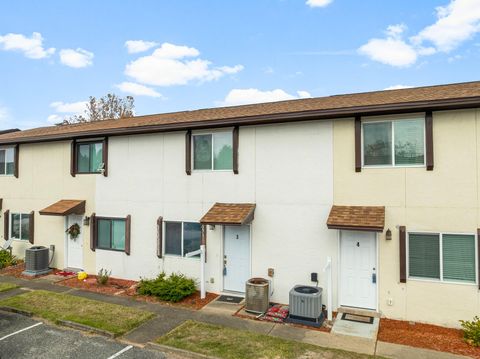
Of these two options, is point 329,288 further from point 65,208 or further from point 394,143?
point 65,208

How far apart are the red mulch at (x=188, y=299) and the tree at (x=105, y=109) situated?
104 ft

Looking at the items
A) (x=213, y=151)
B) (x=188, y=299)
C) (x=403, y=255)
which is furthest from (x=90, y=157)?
(x=403, y=255)

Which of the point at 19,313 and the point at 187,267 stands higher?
the point at 187,267

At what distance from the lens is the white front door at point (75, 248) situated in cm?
1434

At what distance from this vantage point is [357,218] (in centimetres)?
902

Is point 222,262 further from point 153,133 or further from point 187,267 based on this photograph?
point 153,133

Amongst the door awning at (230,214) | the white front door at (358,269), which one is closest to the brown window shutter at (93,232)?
the door awning at (230,214)

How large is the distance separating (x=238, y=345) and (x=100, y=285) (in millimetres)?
7161

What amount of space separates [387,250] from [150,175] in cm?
853

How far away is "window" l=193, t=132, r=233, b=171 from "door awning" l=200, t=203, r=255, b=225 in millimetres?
1356

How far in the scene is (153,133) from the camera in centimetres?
1268

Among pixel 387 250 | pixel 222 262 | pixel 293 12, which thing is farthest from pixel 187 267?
pixel 293 12

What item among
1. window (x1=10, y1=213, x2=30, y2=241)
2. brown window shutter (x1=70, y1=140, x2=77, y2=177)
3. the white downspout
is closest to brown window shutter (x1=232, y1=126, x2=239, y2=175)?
the white downspout

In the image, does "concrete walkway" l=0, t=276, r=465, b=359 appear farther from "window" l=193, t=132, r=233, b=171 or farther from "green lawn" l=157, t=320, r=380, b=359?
"window" l=193, t=132, r=233, b=171
